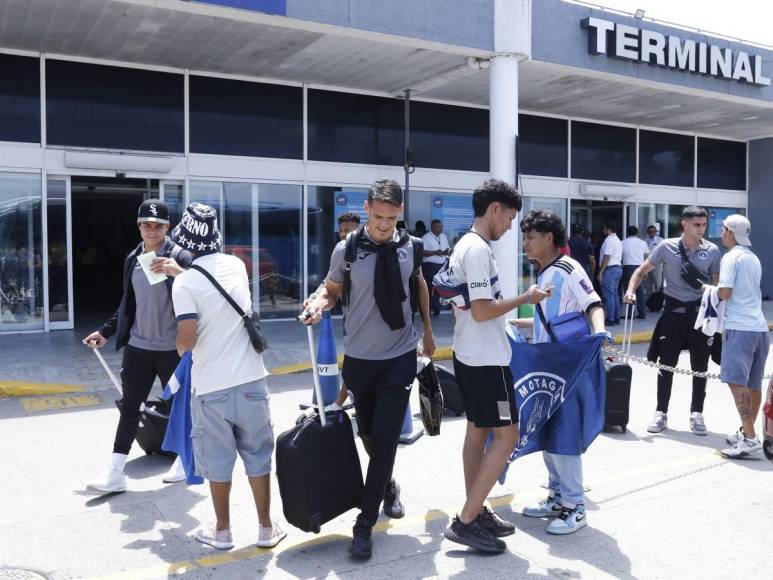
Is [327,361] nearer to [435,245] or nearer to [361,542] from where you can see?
[361,542]

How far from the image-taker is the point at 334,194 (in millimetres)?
13609

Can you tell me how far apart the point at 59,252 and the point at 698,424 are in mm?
9704

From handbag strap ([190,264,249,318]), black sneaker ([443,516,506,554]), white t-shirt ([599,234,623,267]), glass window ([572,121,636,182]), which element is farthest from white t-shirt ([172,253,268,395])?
glass window ([572,121,636,182])

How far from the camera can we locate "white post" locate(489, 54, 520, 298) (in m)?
11.2

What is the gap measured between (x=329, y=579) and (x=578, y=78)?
11055 millimetres

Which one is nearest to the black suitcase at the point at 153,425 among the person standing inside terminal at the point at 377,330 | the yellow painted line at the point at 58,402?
the person standing inside terminal at the point at 377,330

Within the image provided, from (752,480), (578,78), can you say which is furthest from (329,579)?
(578,78)

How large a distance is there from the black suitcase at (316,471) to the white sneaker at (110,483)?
1.57 metres

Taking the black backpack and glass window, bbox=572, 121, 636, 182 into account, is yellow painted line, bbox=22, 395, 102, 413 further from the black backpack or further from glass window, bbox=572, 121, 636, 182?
glass window, bbox=572, 121, 636, 182

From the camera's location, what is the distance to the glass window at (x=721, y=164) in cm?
1873

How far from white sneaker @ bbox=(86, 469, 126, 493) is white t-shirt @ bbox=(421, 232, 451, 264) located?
362 inches

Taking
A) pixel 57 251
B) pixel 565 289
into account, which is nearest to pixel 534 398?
pixel 565 289

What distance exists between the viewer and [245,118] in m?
12.7

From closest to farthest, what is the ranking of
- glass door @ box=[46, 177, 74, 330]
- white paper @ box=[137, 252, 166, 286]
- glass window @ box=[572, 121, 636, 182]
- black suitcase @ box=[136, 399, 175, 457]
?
white paper @ box=[137, 252, 166, 286]
black suitcase @ box=[136, 399, 175, 457]
glass door @ box=[46, 177, 74, 330]
glass window @ box=[572, 121, 636, 182]
